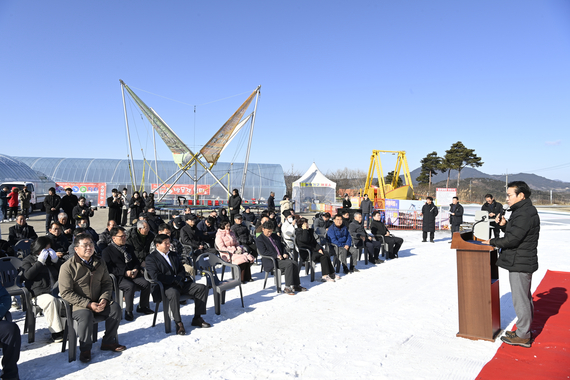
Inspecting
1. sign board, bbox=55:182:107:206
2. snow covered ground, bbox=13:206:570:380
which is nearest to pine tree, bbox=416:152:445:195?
sign board, bbox=55:182:107:206

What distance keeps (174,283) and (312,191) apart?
2303 cm

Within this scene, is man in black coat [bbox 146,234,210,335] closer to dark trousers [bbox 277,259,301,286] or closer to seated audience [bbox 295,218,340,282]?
dark trousers [bbox 277,259,301,286]

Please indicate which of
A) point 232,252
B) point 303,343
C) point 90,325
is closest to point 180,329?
point 90,325

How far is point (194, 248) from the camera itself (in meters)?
7.85

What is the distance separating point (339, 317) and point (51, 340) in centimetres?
330

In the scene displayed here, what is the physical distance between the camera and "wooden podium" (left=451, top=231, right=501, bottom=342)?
4.12 m

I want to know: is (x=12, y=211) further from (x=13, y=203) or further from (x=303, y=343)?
(x=303, y=343)

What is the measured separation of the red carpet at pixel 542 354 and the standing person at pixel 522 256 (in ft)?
0.52

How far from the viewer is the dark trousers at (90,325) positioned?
3.65 m

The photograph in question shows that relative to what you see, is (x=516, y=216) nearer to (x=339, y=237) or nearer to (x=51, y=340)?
(x=339, y=237)

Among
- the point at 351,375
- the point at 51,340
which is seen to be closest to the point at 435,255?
the point at 351,375

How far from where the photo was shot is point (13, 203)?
50.6 feet

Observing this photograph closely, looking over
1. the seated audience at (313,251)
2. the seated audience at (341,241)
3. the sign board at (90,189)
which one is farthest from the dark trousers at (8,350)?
the sign board at (90,189)

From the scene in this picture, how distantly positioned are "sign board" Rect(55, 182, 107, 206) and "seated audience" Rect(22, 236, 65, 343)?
2540 centimetres
